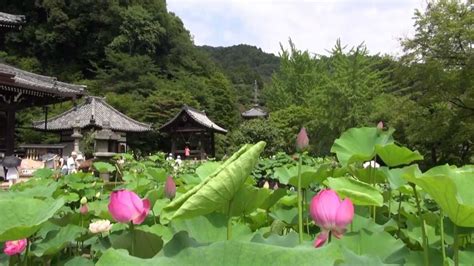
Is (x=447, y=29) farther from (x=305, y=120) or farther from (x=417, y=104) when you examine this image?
(x=305, y=120)

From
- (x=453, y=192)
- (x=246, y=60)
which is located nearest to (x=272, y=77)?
(x=453, y=192)

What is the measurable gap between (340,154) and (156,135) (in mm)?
21022

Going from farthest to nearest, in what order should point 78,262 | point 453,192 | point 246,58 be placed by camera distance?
point 246,58 → point 78,262 → point 453,192

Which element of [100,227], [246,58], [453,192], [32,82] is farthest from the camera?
[246,58]

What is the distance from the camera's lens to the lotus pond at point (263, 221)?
14.5 inches

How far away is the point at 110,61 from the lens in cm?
2591

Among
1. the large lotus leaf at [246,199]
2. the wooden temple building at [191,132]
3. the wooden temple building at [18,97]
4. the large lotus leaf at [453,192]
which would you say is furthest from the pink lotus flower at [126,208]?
the wooden temple building at [191,132]

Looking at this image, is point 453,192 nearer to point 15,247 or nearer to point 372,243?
point 372,243

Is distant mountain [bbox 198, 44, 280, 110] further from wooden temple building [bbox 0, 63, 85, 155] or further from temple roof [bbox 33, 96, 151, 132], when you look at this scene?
wooden temple building [bbox 0, 63, 85, 155]

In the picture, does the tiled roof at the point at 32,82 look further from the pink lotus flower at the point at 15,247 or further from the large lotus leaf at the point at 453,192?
the large lotus leaf at the point at 453,192

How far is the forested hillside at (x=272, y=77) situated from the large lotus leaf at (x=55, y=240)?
10273 mm

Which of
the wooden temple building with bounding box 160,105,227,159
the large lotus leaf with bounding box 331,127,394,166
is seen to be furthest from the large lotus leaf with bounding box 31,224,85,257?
the wooden temple building with bounding box 160,105,227,159

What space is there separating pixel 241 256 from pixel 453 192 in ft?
1.11

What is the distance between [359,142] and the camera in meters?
1.11
